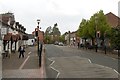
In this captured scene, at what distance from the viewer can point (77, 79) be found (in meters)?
19.7

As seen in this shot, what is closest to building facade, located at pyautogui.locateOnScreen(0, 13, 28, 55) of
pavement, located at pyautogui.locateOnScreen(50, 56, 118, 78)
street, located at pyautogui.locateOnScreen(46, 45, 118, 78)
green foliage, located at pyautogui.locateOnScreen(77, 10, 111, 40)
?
street, located at pyautogui.locateOnScreen(46, 45, 118, 78)

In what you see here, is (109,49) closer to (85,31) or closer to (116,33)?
(116,33)

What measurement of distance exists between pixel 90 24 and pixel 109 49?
16.0 metres

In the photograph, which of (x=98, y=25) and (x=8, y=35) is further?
(x=98, y=25)

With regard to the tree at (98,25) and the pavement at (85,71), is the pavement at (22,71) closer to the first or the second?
the pavement at (85,71)

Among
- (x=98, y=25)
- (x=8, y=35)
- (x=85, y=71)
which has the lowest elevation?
(x=85, y=71)

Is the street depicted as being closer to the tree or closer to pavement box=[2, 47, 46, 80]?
pavement box=[2, 47, 46, 80]

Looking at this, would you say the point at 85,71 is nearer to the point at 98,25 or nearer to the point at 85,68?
the point at 85,68

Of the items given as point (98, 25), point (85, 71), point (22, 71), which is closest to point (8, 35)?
point (22, 71)

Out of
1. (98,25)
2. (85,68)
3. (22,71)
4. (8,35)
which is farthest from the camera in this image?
(98,25)

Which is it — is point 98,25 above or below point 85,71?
above

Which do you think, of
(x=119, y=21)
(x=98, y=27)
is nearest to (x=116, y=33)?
(x=98, y=27)

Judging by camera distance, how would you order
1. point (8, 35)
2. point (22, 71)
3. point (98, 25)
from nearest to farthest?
point (22, 71), point (8, 35), point (98, 25)

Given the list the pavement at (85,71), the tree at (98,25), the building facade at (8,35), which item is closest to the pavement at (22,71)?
the pavement at (85,71)
